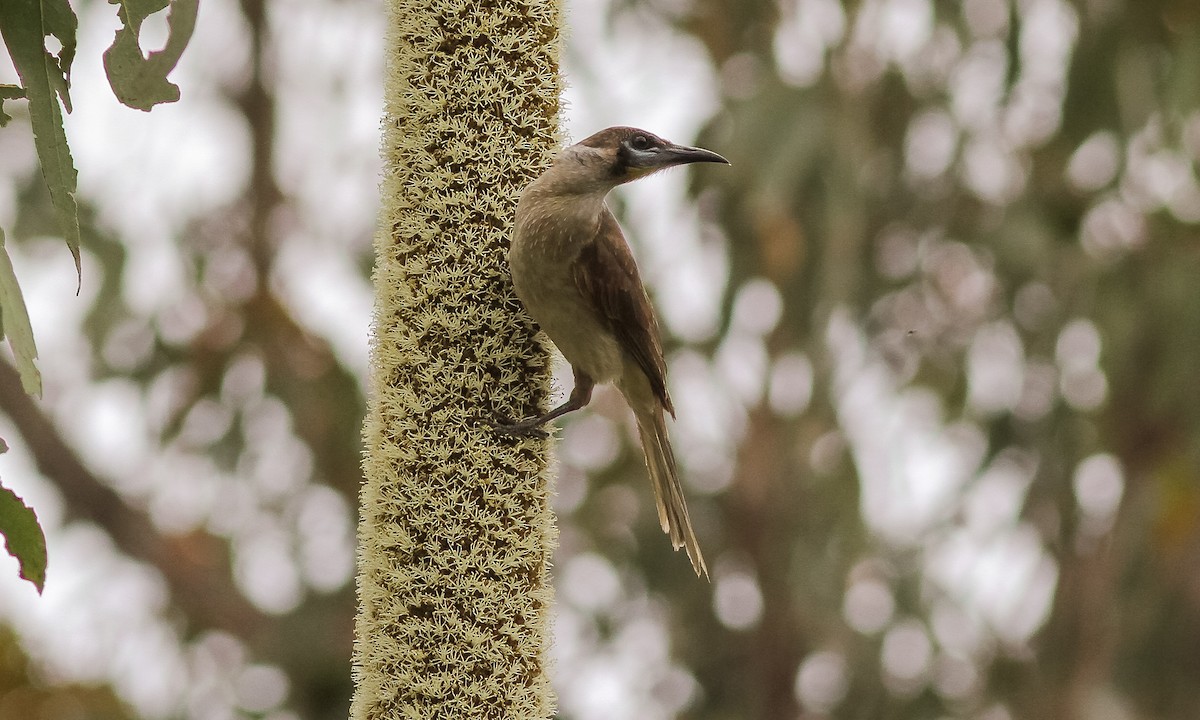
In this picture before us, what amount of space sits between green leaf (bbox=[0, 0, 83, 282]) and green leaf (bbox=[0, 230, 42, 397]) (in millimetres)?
138

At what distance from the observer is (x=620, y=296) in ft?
8.68

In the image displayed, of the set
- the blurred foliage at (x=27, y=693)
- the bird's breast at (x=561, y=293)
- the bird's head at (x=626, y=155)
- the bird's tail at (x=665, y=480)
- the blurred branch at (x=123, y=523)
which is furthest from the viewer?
the blurred branch at (x=123, y=523)

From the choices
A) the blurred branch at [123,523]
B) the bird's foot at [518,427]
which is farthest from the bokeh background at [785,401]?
the bird's foot at [518,427]

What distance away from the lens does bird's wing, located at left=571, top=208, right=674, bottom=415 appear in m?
2.58

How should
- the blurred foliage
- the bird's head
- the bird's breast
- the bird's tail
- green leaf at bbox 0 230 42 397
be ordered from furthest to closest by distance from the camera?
the blurred foliage < the bird's tail < the bird's head < the bird's breast < green leaf at bbox 0 230 42 397

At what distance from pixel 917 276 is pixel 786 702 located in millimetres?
1955

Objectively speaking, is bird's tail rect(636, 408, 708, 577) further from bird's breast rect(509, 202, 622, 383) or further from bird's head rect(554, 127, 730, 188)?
bird's head rect(554, 127, 730, 188)

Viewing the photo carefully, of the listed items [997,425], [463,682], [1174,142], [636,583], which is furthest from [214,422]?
[463,682]

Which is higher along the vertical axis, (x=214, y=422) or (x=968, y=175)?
(x=968, y=175)

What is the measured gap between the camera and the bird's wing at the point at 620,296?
258 centimetres

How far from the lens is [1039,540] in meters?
6.17

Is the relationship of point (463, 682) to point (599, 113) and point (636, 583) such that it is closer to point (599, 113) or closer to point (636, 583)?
point (599, 113)

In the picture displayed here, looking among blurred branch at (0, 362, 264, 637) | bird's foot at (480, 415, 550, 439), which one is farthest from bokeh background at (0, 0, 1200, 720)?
bird's foot at (480, 415, 550, 439)

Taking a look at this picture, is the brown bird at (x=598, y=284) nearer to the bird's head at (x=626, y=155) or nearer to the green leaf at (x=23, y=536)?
the bird's head at (x=626, y=155)
